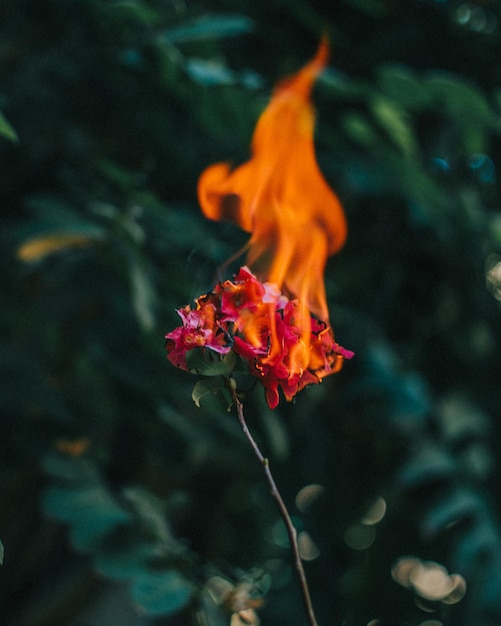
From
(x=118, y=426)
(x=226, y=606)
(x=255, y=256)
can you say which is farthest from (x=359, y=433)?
(x=255, y=256)

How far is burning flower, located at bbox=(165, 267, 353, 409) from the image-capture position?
1.27ft

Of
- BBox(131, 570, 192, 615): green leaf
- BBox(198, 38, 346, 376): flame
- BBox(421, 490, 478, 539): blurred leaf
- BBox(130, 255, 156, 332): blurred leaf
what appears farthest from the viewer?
BBox(421, 490, 478, 539): blurred leaf

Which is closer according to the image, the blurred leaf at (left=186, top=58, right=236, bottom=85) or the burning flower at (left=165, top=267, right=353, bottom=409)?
the burning flower at (left=165, top=267, right=353, bottom=409)

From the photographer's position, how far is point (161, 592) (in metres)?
0.71

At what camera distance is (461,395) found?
4.94 ft

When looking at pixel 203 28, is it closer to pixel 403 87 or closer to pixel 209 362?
pixel 403 87

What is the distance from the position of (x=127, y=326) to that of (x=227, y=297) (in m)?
0.82

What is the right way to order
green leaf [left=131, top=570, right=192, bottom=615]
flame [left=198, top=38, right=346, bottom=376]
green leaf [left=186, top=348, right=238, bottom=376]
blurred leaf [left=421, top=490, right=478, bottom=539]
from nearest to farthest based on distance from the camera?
green leaf [left=186, top=348, right=238, bottom=376] < flame [left=198, top=38, right=346, bottom=376] < green leaf [left=131, top=570, right=192, bottom=615] < blurred leaf [left=421, top=490, right=478, bottom=539]

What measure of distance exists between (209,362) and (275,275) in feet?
0.49

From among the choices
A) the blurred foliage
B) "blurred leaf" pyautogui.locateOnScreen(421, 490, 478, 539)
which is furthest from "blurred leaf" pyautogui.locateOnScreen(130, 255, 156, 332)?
"blurred leaf" pyautogui.locateOnScreen(421, 490, 478, 539)

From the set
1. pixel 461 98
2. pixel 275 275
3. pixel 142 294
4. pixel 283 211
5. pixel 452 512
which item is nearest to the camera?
pixel 275 275

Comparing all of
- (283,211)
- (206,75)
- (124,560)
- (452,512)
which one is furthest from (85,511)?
(452,512)

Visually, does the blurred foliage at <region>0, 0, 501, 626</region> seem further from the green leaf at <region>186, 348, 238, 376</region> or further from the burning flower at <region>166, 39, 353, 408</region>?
the green leaf at <region>186, 348, 238, 376</region>

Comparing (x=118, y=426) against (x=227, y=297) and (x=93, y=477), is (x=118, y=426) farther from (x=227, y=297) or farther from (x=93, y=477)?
(x=227, y=297)
